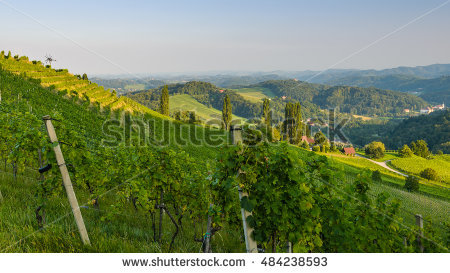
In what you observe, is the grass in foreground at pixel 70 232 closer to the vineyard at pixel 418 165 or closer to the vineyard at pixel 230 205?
the vineyard at pixel 230 205

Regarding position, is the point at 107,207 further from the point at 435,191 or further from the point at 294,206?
the point at 435,191

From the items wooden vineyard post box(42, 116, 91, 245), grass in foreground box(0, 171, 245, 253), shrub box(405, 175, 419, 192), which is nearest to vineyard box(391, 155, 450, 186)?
shrub box(405, 175, 419, 192)

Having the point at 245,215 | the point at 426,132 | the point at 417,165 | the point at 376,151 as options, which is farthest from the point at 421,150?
the point at 245,215

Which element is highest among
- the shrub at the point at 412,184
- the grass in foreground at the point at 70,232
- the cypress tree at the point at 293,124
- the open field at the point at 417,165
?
the grass in foreground at the point at 70,232

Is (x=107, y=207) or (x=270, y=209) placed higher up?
(x=270, y=209)

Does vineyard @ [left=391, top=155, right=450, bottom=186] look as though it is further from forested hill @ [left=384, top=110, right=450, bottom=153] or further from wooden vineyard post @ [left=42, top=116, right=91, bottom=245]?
wooden vineyard post @ [left=42, top=116, right=91, bottom=245]

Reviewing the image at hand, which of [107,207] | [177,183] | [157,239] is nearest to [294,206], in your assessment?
[177,183]

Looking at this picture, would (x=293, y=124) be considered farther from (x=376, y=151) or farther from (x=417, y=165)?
(x=376, y=151)

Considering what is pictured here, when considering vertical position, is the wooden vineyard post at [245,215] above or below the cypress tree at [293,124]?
above

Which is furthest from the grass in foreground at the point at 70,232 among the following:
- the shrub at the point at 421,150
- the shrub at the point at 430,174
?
the shrub at the point at 421,150
